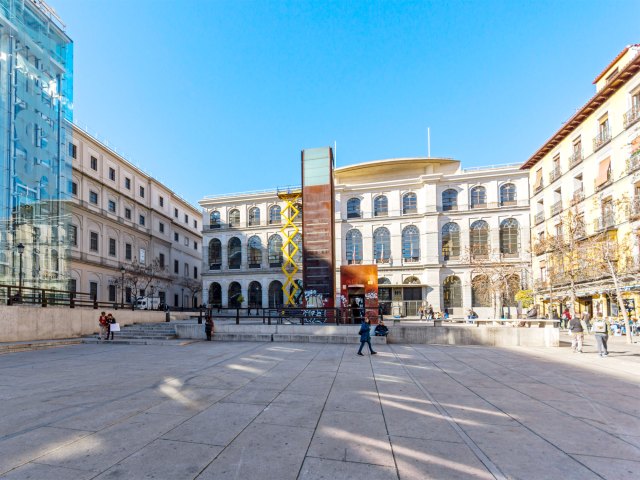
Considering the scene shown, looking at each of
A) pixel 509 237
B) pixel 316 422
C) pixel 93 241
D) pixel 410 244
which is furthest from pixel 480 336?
pixel 93 241

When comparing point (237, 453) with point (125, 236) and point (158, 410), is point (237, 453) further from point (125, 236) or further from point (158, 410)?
point (125, 236)

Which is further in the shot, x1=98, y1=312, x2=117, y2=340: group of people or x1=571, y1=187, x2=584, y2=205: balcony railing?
x1=571, y1=187, x2=584, y2=205: balcony railing

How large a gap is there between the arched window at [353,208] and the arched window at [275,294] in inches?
526

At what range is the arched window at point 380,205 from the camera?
4875 cm

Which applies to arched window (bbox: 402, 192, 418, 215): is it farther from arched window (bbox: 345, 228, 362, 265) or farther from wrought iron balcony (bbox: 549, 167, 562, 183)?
wrought iron balcony (bbox: 549, 167, 562, 183)

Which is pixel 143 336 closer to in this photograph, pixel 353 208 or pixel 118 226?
pixel 118 226

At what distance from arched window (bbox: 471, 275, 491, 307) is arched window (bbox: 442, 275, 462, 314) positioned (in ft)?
4.95

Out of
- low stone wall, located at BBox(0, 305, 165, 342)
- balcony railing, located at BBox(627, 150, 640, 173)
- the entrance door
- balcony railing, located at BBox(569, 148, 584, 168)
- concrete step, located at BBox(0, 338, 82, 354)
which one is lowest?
the entrance door

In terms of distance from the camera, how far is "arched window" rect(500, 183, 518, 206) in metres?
44.3

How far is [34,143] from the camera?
2828cm

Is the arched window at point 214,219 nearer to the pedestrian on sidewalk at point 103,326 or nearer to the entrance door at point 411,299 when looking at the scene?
the entrance door at point 411,299

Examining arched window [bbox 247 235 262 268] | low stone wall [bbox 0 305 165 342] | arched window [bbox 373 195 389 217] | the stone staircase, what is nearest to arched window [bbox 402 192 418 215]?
arched window [bbox 373 195 389 217]

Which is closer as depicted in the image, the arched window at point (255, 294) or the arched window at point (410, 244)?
the arched window at point (410, 244)

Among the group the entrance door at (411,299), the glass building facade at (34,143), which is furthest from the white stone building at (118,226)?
the entrance door at (411,299)
